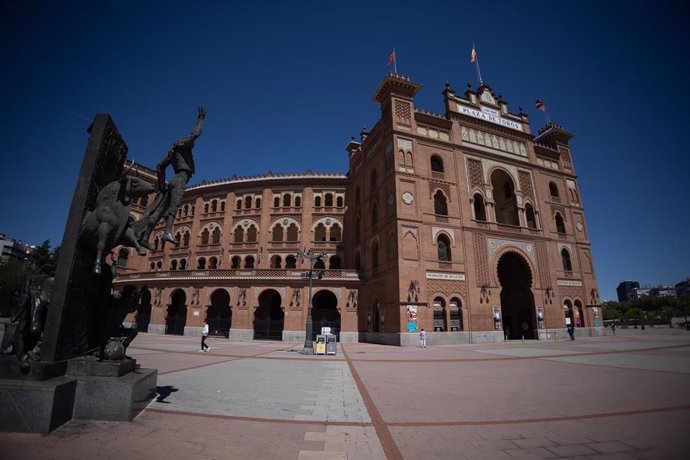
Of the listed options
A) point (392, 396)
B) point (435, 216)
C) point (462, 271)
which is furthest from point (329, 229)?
point (392, 396)

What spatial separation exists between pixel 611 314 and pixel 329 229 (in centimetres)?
9020

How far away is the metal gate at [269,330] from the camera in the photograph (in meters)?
28.1

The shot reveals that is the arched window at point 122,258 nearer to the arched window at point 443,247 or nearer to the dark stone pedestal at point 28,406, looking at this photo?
the arched window at point 443,247

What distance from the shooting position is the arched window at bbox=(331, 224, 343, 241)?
1385 inches

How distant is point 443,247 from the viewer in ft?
84.5

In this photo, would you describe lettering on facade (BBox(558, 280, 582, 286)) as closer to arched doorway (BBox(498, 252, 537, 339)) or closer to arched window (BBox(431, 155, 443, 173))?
arched doorway (BBox(498, 252, 537, 339))

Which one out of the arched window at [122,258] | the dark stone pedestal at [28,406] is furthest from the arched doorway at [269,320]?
the dark stone pedestal at [28,406]

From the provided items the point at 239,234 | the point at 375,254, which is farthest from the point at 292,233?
the point at 375,254

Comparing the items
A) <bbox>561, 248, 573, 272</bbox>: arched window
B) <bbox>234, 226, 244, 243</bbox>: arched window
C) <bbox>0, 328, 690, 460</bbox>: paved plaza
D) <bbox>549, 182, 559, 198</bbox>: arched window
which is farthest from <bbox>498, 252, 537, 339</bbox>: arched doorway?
<bbox>234, 226, 244, 243</bbox>: arched window

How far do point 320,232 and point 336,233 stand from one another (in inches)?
70.5

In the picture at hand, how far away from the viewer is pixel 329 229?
3522 centimetres

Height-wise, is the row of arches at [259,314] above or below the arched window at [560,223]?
below

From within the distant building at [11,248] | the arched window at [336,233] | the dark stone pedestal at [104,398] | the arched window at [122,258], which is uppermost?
the distant building at [11,248]

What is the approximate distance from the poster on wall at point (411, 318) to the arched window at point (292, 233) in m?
16.7
